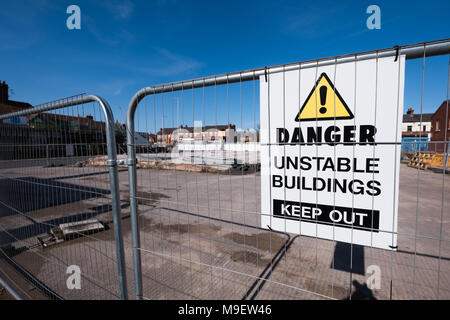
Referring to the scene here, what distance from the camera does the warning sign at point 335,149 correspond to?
1320 millimetres

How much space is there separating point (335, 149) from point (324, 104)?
304mm

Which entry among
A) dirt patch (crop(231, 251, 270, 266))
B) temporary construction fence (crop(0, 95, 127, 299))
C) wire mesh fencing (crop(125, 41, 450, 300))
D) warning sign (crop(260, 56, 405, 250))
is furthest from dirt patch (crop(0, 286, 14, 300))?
warning sign (crop(260, 56, 405, 250))

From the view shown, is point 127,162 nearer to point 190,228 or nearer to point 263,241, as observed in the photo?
point 263,241

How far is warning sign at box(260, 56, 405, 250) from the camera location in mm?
1320

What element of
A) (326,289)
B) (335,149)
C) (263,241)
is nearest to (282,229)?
(335,149)

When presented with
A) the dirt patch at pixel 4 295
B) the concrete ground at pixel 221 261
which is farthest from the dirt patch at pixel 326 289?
the dirt patch at pixel 4 295

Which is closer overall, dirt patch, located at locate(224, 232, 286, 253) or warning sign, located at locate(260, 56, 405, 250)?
warning sign, located at locate(260, 56, 405, 250)

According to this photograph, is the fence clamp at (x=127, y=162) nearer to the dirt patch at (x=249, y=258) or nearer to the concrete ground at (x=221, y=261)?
the concrete ground at (x=221, y=261)

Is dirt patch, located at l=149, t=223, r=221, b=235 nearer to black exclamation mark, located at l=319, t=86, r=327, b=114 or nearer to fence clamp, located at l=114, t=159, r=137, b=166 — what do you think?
fence clamp, located at l=114, t=159, r=137, b=166

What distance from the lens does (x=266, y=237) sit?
5.08 m

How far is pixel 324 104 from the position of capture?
145cm

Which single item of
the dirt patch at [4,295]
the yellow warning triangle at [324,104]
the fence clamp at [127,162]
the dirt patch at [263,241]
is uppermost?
the yellow warning triangle at [324,104]

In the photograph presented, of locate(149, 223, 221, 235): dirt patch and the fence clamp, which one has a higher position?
the fence clamp
